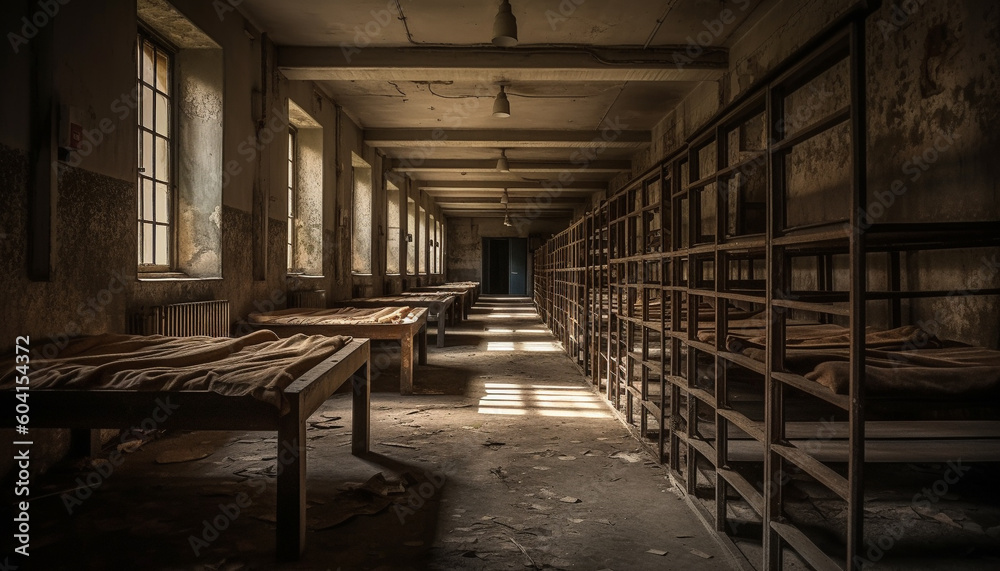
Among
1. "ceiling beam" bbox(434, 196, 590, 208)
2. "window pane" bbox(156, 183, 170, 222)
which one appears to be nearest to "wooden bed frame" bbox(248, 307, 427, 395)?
"window pane" bbox(156, 183, 170, 222)

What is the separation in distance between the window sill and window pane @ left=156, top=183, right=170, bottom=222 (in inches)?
19.2

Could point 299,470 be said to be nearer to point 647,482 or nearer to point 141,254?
point 647,482

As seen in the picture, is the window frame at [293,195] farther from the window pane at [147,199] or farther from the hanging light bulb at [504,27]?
the hanging light bulb at [504,27]

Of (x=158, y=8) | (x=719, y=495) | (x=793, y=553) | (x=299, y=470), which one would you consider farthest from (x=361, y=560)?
(x=158, y=8)

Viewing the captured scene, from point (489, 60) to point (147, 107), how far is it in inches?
147

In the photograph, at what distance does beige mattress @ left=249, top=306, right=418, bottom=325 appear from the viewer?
5684mm

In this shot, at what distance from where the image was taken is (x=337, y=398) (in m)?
5.73

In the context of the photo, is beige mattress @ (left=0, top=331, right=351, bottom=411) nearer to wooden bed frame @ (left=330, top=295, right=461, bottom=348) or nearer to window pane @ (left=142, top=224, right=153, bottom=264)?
window pane @ (left=142, top=224, right=153, bottom=264)

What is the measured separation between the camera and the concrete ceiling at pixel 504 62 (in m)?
6.09

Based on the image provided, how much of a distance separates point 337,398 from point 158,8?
3.64 meters

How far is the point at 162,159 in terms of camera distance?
5129mm

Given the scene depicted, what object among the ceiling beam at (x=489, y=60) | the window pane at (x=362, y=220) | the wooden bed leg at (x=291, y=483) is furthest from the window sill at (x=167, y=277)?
the window pane at (x=362, y=220)

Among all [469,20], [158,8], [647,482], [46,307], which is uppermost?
[469,20]

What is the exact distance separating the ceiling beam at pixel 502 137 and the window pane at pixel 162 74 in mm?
5738
